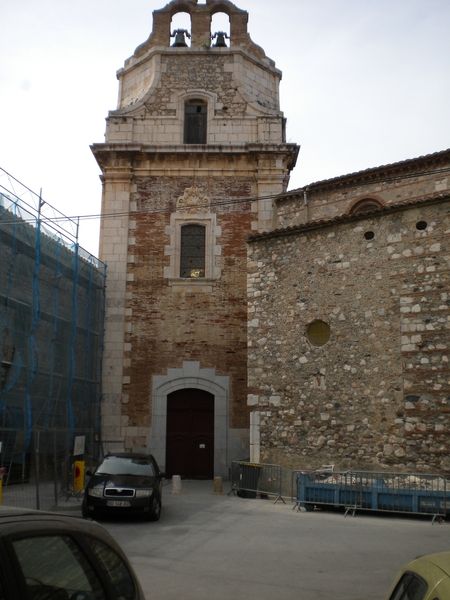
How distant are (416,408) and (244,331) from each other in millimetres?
6588

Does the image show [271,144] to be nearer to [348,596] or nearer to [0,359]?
[0,359]

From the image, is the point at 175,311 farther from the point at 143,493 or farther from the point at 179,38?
the point at 179,38

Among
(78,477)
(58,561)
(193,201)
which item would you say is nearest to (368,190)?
(193,201)

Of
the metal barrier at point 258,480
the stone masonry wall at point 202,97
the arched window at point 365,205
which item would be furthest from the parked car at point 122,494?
the stone masonry wall at point 202,97

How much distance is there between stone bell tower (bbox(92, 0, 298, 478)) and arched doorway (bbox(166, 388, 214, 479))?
0.10ft

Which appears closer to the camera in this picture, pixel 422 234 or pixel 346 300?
pixel 422 234

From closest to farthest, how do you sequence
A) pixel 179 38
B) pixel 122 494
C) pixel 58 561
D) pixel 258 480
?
pixel 58 561
pixel 122 494
pixel 258 480
pixel 179 38

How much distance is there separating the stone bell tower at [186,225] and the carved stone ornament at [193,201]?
0.04 metres

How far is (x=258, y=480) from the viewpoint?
1405 cm

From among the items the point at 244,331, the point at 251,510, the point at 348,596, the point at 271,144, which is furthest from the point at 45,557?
the point at 271,144

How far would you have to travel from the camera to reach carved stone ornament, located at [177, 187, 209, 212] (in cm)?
1903

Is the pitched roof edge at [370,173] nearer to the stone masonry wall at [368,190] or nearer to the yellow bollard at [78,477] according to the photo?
the stone masonry wall at [368,190]

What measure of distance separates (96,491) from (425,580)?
9156mm

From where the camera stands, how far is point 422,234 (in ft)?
42.9
